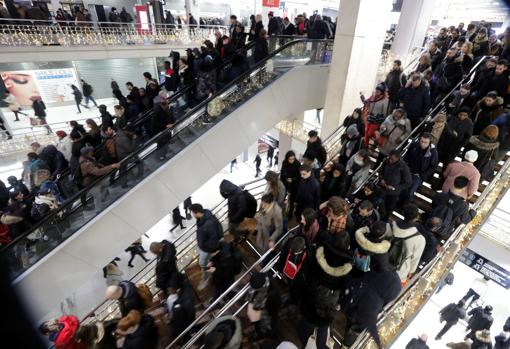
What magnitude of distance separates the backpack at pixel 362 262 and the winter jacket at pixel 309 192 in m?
1.38

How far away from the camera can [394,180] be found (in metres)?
4.32

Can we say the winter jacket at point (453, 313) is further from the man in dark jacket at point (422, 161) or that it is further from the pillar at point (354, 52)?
the pillar at point (354, 52)

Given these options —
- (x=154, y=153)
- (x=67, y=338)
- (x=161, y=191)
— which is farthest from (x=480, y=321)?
(x=154, y=153)

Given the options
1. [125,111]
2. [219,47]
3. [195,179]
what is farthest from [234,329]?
[219,47]

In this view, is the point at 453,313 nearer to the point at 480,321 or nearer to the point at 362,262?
the point at 480,321

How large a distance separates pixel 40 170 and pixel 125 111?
9.78ft

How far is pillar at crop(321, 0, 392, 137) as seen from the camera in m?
7.11

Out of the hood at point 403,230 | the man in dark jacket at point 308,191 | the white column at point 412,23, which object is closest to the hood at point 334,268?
the hood at point 403,230

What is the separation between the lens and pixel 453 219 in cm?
401

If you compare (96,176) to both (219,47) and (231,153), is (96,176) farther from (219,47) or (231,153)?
(219,47)

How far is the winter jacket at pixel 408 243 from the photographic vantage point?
3.28 metres

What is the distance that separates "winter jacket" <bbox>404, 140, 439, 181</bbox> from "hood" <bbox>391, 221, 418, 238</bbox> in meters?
1.79

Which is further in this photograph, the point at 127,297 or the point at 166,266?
the point at 166,266

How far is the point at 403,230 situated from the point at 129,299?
10.7 ft
